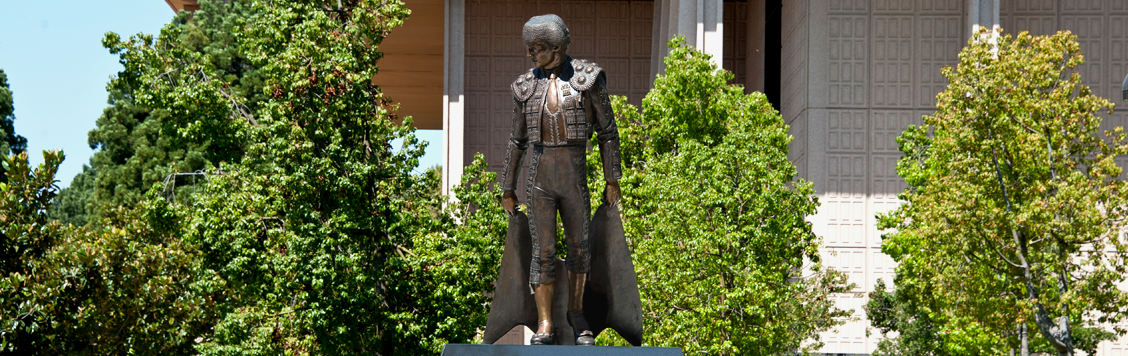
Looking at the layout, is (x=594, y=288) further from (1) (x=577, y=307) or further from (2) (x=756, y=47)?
(2) (x=756, y=47)

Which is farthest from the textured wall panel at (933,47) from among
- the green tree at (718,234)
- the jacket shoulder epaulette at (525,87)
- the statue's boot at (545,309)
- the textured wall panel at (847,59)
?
the statue's boot at (545,309)

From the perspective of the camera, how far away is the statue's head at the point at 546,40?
31.3 ft

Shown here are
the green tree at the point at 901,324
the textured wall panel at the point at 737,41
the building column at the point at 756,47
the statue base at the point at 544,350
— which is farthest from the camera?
the textured wall panel at the point at 737,41

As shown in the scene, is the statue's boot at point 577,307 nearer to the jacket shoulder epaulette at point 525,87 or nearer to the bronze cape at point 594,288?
the bronze cape at point 594,288

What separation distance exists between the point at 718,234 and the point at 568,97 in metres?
10.4

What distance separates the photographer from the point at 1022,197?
20422mm

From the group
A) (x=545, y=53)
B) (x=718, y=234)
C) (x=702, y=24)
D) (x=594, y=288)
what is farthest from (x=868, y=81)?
(x=545, y=53)

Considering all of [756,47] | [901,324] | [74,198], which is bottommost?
[901,324]

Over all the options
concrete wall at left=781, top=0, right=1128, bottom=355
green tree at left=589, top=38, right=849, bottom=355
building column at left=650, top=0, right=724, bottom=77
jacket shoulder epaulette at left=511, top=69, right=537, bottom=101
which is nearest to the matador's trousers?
jacket shoulder epaulette at left=511, top=69, right=537, bottom=101

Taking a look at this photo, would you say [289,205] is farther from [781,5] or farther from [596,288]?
[781,5]

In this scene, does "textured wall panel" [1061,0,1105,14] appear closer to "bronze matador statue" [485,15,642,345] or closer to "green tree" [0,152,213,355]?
"green tree" [0,152,213,355]

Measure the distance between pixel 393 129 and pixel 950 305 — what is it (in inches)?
393

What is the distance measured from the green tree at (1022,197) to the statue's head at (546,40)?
1207cm

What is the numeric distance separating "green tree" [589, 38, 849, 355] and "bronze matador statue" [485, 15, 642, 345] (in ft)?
30.0
